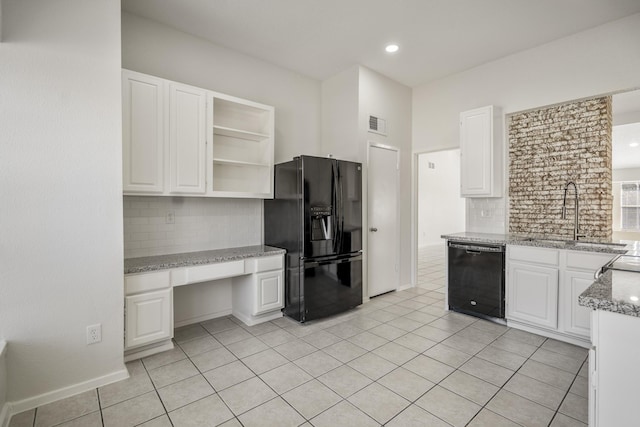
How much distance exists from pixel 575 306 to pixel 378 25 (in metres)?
3.35

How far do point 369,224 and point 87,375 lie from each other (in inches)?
131

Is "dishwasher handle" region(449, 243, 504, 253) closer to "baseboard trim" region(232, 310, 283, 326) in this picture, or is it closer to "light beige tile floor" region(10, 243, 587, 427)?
"light beige tile floor" region(10, 243, 587, 427)

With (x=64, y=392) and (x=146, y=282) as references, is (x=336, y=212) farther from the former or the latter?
(x=64, y=392)

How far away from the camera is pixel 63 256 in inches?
83.7

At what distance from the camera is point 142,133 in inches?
109

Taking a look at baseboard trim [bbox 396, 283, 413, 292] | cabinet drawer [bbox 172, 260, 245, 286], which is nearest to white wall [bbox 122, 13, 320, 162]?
cabinet drawer [bbox 172, 260, 245, 286]

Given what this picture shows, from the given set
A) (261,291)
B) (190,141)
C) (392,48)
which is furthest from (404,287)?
(190,141)

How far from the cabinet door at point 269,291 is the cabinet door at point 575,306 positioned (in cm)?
283

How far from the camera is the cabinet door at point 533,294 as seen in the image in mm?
3000

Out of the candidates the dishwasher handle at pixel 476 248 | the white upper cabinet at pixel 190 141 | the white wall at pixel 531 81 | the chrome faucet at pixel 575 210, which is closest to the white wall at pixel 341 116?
the white upper cabinet at pixel 190 141

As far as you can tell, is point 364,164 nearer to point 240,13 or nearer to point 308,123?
point 308,123

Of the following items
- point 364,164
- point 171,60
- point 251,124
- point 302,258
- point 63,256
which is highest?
point 171,60

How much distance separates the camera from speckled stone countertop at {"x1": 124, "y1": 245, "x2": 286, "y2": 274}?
8.58ft

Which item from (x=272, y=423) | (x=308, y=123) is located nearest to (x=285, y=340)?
(x=272, y=423)
